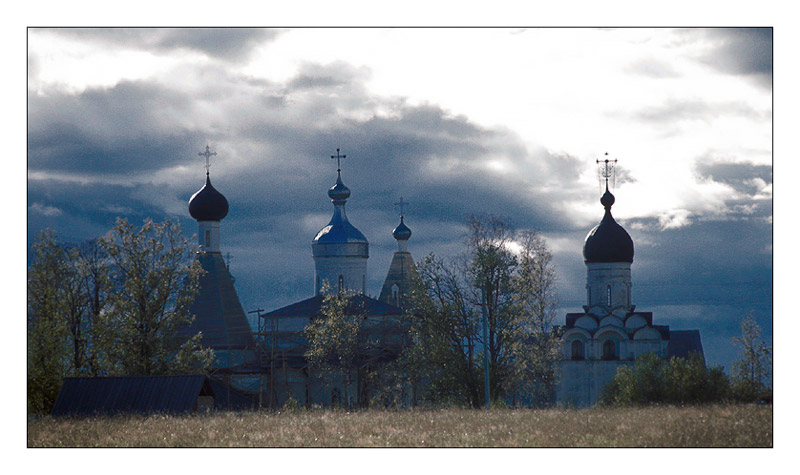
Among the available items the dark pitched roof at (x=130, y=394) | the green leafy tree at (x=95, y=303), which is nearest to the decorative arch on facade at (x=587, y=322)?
the green leafy tree at (x=95, y=303)

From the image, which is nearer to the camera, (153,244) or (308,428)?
(308,428)

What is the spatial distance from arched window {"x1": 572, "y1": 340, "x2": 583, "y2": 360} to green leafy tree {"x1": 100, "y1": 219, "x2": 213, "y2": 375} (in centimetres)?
2461

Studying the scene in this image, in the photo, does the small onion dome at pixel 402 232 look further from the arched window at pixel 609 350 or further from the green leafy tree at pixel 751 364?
the green leafy tree at pixel 751 364

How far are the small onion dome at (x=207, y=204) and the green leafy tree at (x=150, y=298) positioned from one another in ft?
76.8

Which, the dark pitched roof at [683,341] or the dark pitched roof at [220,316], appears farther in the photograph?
the dark pitched roof at [683,341]

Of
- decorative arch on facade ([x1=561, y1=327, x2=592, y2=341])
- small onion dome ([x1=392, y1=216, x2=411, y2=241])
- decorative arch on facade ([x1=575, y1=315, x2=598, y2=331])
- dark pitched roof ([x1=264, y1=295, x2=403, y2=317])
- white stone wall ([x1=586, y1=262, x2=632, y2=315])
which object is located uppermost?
small onion dome ([x1=392, y1=216, x2=411, y2=241])

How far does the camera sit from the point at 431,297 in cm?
2275

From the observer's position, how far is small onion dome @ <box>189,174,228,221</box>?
158ft

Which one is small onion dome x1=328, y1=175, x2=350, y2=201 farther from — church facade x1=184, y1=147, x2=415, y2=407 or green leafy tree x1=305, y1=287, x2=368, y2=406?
green leafy tree x1=305, y1=287, x2=368, y2=406

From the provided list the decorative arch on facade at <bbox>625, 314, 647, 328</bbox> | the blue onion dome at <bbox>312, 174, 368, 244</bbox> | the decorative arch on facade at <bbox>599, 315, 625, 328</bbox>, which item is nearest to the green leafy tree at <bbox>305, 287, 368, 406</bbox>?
the decorative arch on facade at <bbox>599, 315, 625, 328</bbox>

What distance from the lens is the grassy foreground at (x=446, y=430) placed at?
42.9ft
